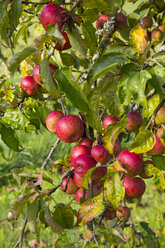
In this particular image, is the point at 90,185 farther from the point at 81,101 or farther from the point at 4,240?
the point at 4,240

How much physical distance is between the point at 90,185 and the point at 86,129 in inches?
7.1

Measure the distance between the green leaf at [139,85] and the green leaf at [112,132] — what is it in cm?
7

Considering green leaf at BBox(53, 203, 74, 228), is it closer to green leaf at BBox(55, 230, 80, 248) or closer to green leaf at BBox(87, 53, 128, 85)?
green leaf at BBox(55, 230, 80, 248)

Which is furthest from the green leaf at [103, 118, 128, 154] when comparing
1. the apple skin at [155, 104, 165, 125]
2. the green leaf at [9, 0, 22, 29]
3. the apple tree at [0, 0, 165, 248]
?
the green leaf at [9, 0, 22, 29]

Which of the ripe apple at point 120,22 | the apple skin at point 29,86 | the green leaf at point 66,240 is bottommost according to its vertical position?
the green leaf at point 66,240

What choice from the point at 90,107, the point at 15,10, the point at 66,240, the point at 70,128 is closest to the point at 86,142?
the point at 70,128

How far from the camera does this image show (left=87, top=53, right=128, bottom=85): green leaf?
622 millimetres

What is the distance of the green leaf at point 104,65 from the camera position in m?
0.62

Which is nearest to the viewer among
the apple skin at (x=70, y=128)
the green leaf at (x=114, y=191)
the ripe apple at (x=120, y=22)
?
the green leaf at (x=114, y=191)

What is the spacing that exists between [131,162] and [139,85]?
23 centimetres

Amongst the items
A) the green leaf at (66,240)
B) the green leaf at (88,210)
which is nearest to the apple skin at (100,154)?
the green leaf at (88,210)

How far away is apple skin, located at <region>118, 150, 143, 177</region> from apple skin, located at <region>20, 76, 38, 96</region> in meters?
0.36

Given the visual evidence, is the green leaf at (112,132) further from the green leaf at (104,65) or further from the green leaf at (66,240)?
the green leaf at (66,240)

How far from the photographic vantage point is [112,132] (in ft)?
2.40
